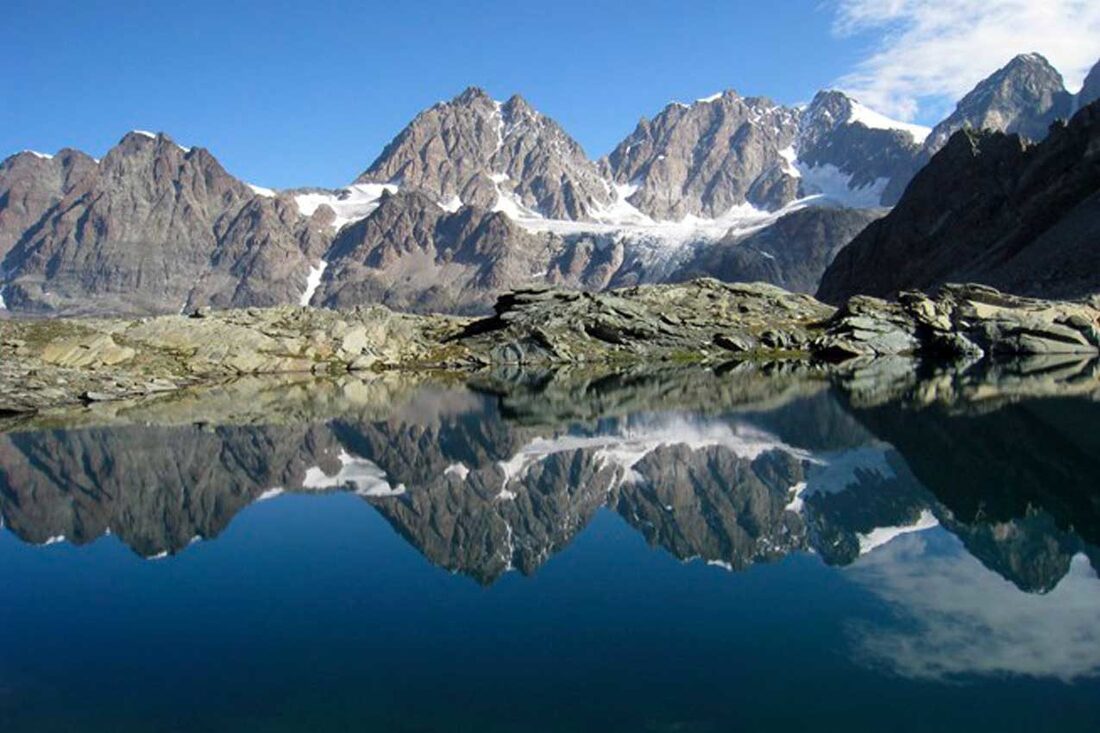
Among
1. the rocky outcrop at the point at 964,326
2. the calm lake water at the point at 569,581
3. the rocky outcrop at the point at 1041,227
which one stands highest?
the rocky outcrop at the point at 1041,227

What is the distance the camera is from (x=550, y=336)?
141 meters

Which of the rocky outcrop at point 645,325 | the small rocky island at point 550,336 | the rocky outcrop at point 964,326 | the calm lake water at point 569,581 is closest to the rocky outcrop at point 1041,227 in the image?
the rocky outcrop at point 964,326

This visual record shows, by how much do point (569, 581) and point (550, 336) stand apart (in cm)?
11369

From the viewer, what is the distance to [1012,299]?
124m

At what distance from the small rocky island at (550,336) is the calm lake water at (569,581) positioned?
2219 inches

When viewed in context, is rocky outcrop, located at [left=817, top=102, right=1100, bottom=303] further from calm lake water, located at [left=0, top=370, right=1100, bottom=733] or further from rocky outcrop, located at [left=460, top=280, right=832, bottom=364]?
calm lake water, located at [left=0, top=370, right=1100, bottom=733]

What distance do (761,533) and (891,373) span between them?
6919 cm

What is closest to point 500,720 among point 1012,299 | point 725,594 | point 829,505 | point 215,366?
point 725,594

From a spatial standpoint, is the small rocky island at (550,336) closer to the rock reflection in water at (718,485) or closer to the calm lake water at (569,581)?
the rock reflection in water at (718,485)

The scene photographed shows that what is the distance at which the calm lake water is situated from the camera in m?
19.0

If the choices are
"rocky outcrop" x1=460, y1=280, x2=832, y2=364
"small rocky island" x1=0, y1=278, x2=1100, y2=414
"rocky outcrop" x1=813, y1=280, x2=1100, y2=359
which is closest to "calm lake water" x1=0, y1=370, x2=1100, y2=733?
"small rocky island" x1=0, y1=278, x2=1100, y2=414

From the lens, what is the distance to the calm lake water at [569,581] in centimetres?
1900

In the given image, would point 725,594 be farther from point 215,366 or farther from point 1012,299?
point 1012,299

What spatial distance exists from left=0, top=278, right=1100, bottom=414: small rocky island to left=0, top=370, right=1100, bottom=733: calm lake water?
56355 millimetres
